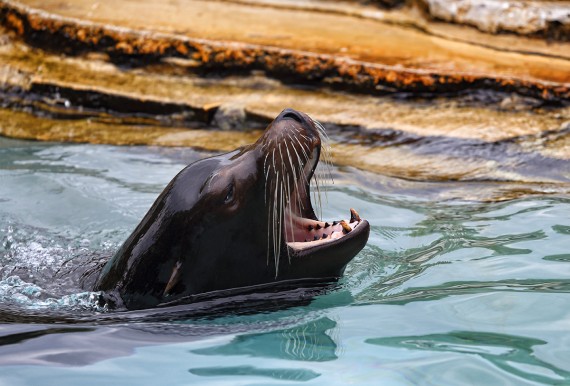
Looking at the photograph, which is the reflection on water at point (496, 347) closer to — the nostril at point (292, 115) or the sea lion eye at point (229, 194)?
the sea lion eye at point (229, 194)

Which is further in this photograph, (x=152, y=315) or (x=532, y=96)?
(x=532, y=96)

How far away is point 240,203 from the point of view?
398cm

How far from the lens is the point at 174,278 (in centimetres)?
396

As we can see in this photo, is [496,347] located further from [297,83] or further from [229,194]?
[297,83]

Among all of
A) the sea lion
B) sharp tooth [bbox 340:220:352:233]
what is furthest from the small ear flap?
sharp tooth [bbox 340:220:352:233]

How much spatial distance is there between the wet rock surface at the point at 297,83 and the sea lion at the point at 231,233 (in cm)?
221

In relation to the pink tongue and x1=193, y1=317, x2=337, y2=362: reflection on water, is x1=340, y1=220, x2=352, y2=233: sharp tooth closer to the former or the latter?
the pink tongue

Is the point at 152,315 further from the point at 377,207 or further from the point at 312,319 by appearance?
the point at 377,207

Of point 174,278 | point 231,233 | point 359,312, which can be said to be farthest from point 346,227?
point 174,278

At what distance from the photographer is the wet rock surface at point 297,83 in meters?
6.42

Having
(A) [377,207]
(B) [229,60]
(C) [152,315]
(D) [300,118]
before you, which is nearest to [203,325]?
(C) [152,315]

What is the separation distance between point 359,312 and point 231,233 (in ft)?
1.98

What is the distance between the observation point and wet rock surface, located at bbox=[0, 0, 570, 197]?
6.42 metres

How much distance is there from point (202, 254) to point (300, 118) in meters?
0.67
